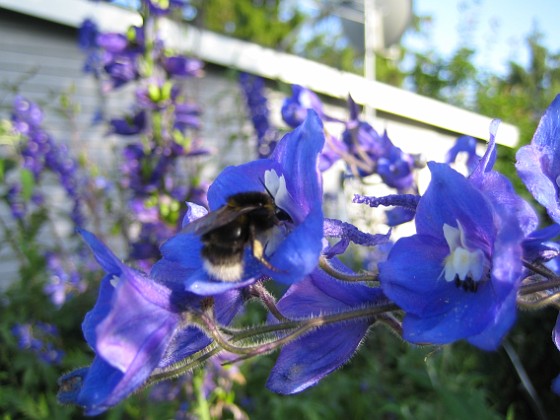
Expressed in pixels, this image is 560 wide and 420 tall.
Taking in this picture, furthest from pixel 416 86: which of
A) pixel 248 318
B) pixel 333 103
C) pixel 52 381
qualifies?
pixel 52 381

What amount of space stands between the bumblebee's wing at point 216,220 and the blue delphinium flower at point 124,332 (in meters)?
0.07

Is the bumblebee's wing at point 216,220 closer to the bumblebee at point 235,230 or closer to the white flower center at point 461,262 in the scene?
the bumblebee at point 235,230

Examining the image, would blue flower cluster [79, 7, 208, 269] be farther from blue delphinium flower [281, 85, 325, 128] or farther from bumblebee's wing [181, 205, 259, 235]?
bumblebee's wing [181, 205, 259, 235]

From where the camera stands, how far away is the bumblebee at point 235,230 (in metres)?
0.64

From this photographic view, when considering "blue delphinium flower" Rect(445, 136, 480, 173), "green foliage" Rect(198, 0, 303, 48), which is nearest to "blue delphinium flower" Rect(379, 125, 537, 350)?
"blue delphinium flower" Rect(445, 136, 480, 173)

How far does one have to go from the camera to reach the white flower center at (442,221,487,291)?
639 mm

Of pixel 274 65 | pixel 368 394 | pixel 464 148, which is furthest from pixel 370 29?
pixel 464 148

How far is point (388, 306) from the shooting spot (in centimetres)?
67

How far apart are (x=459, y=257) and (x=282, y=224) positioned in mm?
211

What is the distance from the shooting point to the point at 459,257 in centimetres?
63

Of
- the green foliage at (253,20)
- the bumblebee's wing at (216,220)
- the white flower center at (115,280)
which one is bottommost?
the green foliage at (253,20)

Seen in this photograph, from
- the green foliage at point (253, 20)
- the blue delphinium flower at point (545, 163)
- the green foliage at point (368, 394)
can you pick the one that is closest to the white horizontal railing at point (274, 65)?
the green foliage at point (368, 394)

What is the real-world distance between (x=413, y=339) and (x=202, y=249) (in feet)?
0.80

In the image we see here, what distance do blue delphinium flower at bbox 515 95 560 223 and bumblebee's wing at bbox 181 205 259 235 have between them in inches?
12.5
